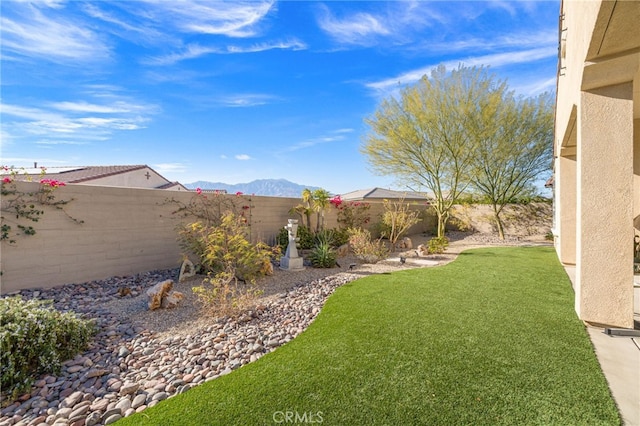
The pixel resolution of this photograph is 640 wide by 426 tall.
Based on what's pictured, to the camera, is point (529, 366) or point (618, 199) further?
point (618, 199)

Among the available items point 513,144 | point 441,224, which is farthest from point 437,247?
point 513,144

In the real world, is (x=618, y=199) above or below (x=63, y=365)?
above

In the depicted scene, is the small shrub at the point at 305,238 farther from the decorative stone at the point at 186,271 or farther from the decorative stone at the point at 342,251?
the decorative stone at the point at 186,271

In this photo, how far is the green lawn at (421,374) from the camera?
2.24 m

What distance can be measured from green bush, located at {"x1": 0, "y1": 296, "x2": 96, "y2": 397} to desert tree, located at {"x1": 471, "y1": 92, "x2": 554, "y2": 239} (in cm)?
1407

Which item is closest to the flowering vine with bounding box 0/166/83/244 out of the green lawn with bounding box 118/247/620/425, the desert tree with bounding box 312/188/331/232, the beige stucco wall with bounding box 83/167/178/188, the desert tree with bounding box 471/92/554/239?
the green lawn with bounding box 118/247/620/425

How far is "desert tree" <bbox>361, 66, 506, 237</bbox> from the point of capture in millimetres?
12062

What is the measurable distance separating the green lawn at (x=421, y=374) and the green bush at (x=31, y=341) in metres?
1.60

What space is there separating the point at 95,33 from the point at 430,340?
814 cm

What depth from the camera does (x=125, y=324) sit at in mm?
4406

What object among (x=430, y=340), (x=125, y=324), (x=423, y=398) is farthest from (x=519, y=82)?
(x=125, y=324)

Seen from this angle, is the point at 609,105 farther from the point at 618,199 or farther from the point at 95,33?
the point at 95,33

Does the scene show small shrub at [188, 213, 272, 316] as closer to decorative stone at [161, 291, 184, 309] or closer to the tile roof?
decorative stone at [161, 291, 184, 309]

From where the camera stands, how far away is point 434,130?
12.6 meters
